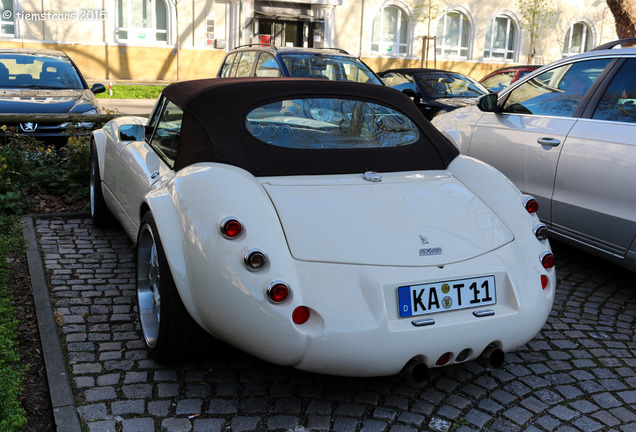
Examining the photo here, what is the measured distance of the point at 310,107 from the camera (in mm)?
4055

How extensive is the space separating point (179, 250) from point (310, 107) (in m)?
1.26

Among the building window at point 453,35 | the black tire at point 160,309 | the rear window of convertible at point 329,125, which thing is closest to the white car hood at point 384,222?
the rear window of convertible at point 329,125

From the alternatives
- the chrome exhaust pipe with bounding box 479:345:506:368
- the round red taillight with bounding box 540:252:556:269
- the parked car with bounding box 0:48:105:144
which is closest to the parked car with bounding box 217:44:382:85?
the parked car with bounding box 0:48:105:144

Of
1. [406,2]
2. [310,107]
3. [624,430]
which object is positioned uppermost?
[406,2]

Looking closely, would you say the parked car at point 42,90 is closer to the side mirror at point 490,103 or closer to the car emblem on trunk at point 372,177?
the side mirror at point 490,103

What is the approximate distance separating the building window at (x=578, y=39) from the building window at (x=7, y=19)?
23.3 metres

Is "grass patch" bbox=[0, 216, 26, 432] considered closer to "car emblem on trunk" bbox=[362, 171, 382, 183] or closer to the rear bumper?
the rear bumper

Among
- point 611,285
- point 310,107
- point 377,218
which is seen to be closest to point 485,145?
point 611,285

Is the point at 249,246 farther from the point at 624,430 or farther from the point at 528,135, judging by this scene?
the point at 528,135

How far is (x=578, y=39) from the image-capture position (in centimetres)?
3189

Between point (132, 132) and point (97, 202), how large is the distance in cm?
138

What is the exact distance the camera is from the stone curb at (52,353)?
120 inches

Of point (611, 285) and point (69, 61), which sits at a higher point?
point (69, 61)

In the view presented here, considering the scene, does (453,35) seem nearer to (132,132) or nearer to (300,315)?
(132,132)
